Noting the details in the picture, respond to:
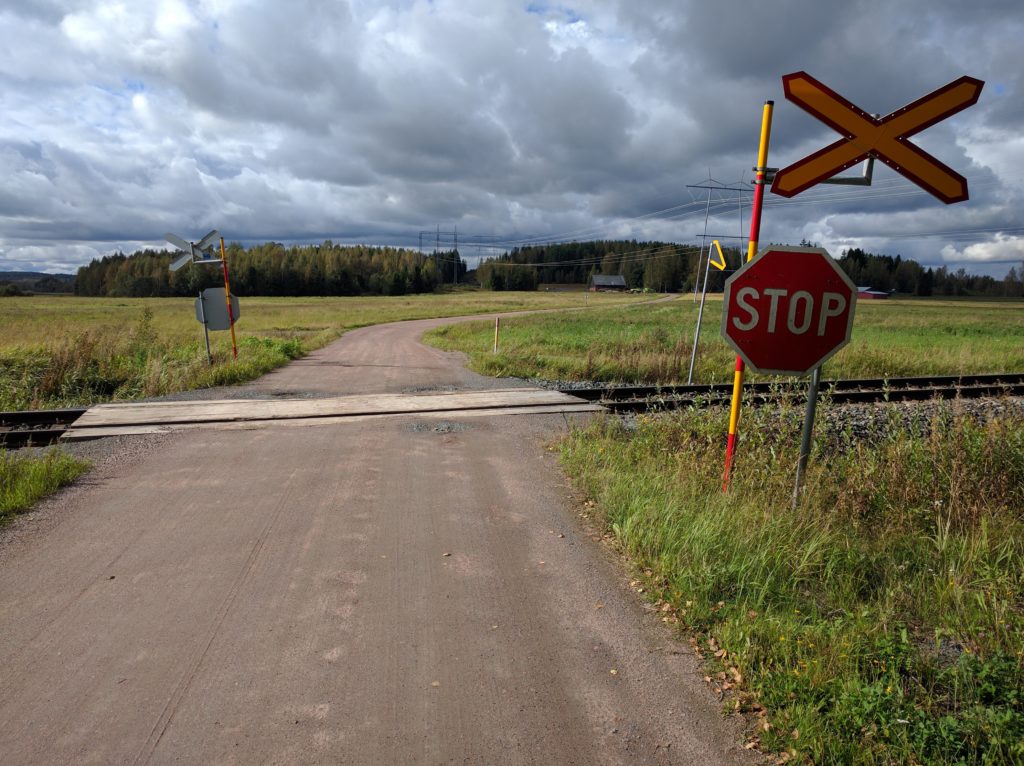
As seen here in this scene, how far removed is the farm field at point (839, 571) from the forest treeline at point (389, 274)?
Result: 93.1 m

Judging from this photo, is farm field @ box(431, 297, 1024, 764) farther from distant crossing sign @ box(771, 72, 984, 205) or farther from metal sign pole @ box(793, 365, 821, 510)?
distant crossing sign @ box(771, 72, 984, 205)

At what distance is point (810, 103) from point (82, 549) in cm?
662

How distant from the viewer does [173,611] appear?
389 centimetres

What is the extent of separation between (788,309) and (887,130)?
152 centimetres

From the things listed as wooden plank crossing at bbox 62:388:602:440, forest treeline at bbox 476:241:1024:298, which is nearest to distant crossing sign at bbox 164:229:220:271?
wooden plank crossing at bbox 62:388:602:440

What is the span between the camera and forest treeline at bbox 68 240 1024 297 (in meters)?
114

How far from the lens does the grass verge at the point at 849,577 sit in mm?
2816

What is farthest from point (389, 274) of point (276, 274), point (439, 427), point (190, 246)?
point (439, 427)

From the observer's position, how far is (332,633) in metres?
3.65

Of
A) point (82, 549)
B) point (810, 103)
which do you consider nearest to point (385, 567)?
point (82, 549)

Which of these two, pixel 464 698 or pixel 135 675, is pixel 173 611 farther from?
pixel 464 698

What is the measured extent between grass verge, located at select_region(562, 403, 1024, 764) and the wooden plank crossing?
3.46 meters

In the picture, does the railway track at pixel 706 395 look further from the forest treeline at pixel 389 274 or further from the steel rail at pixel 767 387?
the forest treeline at pixel 389 274

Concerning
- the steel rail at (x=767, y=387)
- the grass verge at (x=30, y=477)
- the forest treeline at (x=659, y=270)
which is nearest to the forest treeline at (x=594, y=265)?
the forest treeline at (x=659, y=270)
